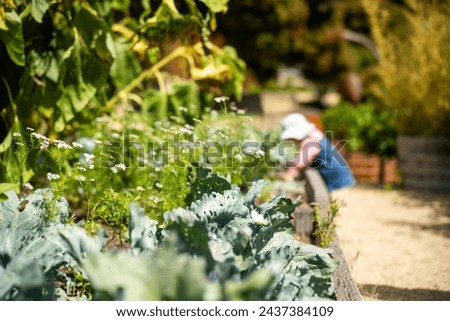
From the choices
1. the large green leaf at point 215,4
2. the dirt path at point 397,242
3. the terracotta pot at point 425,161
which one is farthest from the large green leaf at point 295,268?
the terracotta pot at point 425,161

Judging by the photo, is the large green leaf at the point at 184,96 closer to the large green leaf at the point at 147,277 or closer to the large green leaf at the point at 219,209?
the large green leaf at the point at 219,209

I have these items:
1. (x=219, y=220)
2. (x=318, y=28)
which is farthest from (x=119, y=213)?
(x=318, y=28)

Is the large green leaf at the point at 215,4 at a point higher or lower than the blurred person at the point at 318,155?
higher

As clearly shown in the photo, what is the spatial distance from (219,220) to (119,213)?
0.54m

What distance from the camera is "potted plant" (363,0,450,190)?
26.5ft

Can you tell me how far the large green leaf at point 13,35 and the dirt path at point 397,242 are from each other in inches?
81.3

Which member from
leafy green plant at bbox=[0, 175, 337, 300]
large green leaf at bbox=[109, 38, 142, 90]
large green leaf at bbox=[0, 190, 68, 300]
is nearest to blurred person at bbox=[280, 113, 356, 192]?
large green leaf at bbox=[109, 38, 142, 90]

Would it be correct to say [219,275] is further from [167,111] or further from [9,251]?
[167,111]

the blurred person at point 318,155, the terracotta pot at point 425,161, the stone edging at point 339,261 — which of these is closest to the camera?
the stone edging at point 339,261

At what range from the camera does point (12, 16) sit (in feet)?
10.8

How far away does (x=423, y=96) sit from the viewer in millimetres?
8281

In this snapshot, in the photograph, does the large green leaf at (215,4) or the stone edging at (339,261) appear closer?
the stone edging at (339,261)

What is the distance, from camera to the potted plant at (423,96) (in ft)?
26.5

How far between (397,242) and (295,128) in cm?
139
